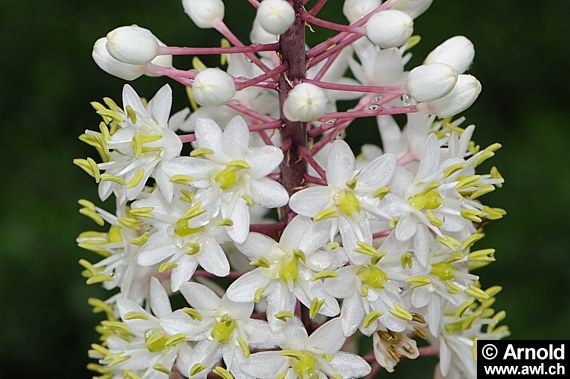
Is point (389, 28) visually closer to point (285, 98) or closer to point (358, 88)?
point (358, 88)

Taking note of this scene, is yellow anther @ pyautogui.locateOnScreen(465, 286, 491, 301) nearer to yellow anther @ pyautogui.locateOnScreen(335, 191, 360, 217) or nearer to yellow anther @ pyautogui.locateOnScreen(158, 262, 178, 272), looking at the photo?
yellow anther @ pyautogui.locateOnScreen(335, 191, 360, 217)

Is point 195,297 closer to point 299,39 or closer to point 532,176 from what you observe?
point 299,39

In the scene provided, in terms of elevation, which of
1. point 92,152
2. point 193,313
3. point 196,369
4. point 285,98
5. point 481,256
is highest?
point 92,152

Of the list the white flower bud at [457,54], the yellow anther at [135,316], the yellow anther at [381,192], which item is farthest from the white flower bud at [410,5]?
the yellow anther at [135,316]

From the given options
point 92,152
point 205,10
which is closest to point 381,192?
point 205,10

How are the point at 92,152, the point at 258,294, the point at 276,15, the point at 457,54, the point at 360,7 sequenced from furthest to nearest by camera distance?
the point at 92,152, the point at 360,7, the point at 457,54, the point at 258,294, the point at 276,15

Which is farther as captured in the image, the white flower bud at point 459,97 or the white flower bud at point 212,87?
the white flower bud at point 459,97

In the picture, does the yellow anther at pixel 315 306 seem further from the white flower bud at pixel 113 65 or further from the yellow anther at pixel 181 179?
the white flower bud at pixel 113 65
